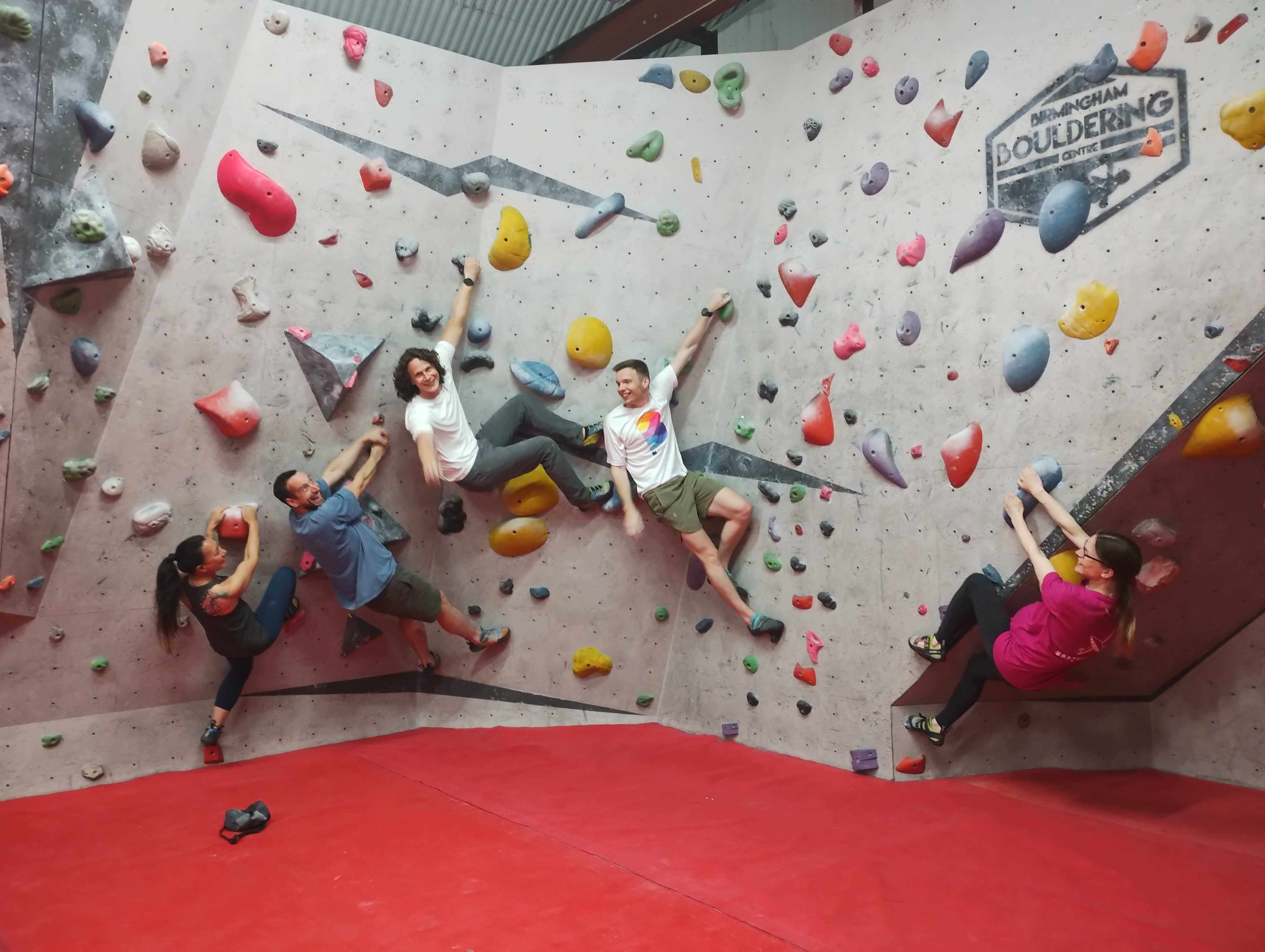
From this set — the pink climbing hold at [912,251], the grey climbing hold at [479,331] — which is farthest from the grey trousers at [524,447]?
the pink climbing hold at [912,251]

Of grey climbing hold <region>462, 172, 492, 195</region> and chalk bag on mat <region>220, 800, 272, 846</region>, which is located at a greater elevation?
grey climbing hold <region>462, 172, 492, 195</region>

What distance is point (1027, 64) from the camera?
10.5 feet

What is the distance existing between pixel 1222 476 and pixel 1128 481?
0.31 metres

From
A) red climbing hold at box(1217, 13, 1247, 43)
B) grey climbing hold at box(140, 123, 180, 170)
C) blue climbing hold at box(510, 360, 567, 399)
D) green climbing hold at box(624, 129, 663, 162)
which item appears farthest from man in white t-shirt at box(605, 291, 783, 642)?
red climbing hold at box(1217, 13, 1247, 43)

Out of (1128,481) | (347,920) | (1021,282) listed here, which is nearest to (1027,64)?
(1021,282)

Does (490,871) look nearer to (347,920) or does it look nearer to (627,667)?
(347,920)

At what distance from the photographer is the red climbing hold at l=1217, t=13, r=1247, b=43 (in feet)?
8.70

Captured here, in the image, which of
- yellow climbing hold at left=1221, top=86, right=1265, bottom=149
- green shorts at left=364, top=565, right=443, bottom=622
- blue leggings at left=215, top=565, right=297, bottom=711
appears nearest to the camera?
yellow climbing hold at left=1221, top=86, right=1265, bottom=149

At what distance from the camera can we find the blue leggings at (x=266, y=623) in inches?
148

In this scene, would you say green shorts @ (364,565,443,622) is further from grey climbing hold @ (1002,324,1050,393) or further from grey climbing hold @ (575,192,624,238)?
grey climbing hold @ (1002,324,1050,393)

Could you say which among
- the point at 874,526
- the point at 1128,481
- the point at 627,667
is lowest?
the point at 627,667

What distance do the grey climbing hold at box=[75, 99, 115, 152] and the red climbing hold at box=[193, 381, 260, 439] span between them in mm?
948

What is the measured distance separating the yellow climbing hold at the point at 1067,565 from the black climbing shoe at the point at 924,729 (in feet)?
2.59

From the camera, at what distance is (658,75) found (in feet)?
13.5
